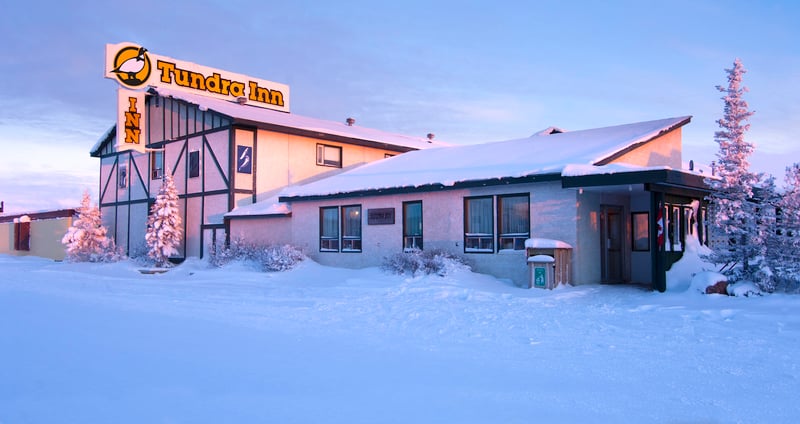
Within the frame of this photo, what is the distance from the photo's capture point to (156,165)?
30.7 metres

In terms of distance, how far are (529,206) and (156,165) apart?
20471 mm

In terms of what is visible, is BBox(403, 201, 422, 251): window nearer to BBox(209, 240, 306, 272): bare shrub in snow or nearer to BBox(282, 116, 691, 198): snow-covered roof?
BBox(282, 116, 691, 198): snow-covered roof

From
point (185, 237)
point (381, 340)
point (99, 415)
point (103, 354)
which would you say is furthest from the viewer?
point (185, 237)

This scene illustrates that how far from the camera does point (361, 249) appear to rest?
21.0m

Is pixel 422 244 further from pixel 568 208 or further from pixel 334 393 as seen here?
pixel 334 393

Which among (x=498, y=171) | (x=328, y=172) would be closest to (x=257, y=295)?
(x=498, y=171)

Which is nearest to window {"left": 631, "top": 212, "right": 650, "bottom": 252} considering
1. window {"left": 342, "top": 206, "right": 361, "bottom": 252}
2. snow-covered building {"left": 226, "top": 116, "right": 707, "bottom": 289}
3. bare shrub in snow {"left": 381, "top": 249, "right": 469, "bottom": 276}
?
snow-covered building {"left": 226, "top": 116, "right": 707, "bottom": 289}

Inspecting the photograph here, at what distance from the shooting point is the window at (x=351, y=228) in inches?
835

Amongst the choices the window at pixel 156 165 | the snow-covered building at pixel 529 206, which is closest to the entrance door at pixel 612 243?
the snow-covered building at pixel 529 206

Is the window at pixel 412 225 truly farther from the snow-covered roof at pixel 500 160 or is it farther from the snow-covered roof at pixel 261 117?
the snow-covered roof at pixel 261 117

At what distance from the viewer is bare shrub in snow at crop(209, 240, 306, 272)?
2072cm

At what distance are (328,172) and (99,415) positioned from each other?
24030 millimetres

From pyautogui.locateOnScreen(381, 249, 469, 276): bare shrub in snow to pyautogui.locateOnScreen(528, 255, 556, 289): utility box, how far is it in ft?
7.85

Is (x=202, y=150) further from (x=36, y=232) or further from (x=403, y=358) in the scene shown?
(x=403, y=358)
